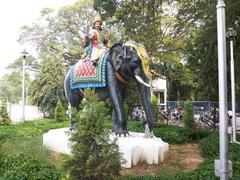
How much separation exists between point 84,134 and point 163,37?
18.6 meters

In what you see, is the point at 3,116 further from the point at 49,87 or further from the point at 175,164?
the point at 175,164

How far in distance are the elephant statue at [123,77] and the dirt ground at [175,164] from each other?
3.12 feet

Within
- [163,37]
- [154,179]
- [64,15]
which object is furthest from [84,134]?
[64,15]

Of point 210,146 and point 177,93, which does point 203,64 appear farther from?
point 177,93

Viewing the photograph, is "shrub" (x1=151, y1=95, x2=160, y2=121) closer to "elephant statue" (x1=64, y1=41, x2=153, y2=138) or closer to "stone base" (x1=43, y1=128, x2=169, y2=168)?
"elephant statue" (x1=64, y1=41, x2=153, y2=138)

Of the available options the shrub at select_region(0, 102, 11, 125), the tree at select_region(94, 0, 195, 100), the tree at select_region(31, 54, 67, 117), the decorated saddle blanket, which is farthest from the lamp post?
the tree at select_region(31, 54, 67, 117)

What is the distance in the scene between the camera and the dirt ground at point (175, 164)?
7.62 m

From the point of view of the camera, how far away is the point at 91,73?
31.0 ft

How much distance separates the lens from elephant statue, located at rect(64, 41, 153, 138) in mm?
8531

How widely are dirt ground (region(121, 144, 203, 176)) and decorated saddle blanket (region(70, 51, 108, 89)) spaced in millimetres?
2575

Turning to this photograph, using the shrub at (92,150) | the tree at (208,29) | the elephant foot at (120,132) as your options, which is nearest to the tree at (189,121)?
the tree at (208,29)

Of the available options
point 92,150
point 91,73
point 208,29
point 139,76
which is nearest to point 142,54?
point 139,76

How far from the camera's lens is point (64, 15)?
2953 cm

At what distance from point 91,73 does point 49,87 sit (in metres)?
15.8
